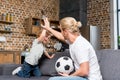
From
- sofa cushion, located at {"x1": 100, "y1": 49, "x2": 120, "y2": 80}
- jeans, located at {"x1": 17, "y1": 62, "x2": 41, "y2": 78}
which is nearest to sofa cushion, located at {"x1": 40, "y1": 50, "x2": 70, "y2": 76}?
jeans, located at {"x1": 17, "y1": 62, "x2": 41, "y2": 78}

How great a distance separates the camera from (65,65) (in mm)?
3000

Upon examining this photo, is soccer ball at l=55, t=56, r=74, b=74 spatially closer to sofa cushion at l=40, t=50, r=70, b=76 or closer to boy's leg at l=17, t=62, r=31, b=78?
sofa cushion at l=40, t=50, r=70, b=76

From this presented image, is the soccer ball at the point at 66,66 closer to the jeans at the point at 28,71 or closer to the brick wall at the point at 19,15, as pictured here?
the jeans at the point at 28,71

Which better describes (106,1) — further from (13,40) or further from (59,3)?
(13,40)

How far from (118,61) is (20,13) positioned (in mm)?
5298

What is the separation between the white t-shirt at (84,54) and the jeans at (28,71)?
5.68 ft

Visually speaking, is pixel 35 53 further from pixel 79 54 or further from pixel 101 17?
pixel 101 17

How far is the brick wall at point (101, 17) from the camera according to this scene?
8.09 metres

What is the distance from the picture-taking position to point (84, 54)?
240cm

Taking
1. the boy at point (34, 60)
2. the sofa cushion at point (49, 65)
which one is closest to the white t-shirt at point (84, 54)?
the sofa cushion at point (49, 65)

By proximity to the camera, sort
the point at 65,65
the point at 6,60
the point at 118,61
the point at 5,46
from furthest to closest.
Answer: the point at 5,46, the point at 6,60, the point at 118,61, the point at 65,65

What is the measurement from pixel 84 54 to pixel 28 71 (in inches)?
75.9

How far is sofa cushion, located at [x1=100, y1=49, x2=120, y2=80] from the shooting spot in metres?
3.23

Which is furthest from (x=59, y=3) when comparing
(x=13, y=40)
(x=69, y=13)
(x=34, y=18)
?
(x=13, y=40)
